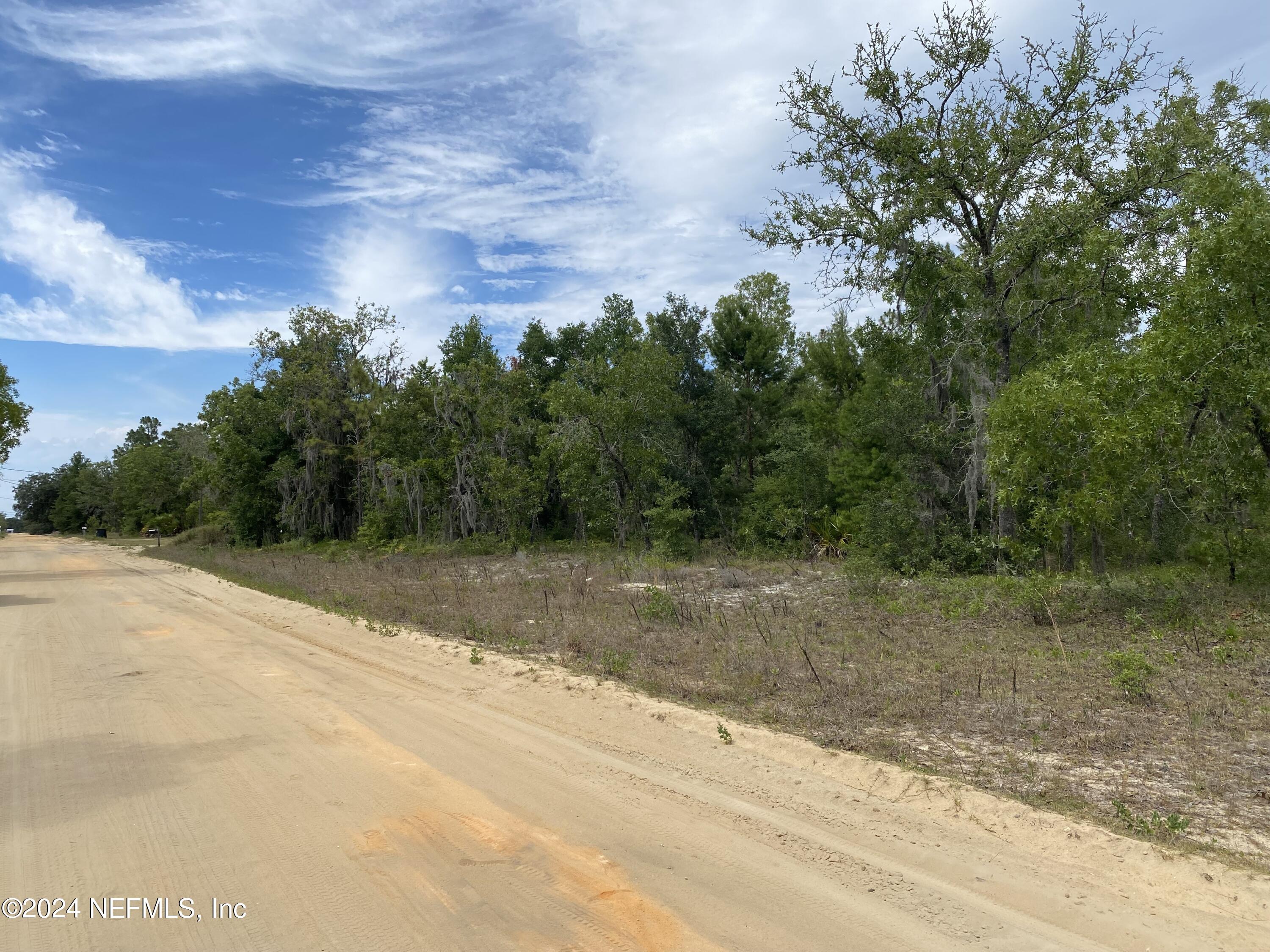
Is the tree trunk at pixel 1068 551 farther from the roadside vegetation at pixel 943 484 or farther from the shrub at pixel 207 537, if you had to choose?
the shrub at pixel 207 537

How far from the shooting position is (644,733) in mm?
6758

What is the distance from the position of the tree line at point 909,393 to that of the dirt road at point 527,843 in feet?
23.7

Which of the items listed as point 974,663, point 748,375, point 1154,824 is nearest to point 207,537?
point 748,375

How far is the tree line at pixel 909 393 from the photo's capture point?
10.5 metres

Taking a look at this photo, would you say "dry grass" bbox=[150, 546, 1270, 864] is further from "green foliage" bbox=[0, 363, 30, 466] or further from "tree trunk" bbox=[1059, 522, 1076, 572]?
"green foliage" bbox=[0, 363, 30, 466]

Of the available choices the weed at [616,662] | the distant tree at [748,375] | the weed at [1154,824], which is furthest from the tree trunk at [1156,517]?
the distant tree at [748,375]

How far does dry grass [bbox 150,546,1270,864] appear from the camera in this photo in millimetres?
5277

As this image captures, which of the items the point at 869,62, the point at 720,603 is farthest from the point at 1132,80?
the point at 720,603

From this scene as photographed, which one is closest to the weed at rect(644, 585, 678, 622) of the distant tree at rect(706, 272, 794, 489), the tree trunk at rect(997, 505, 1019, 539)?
the tree trunk at rect(997, 505, 1019, 539)

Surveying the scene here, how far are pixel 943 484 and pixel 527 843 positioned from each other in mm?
20895

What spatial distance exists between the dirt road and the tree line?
7238 mm

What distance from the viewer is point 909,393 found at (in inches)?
945

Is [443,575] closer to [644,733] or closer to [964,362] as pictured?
[964,362]

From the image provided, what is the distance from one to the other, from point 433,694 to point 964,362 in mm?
14284
